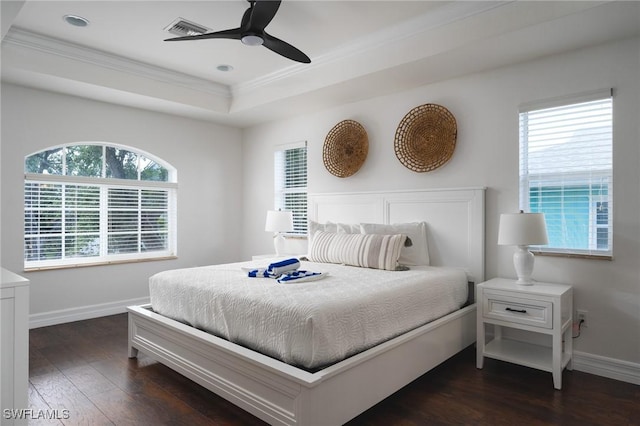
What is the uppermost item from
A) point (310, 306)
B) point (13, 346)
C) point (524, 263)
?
point (524, 263)

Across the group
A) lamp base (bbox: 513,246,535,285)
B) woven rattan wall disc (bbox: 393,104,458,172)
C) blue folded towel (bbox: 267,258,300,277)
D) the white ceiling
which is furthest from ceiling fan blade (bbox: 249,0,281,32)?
lamp base (bbox: 513,246,535,285)

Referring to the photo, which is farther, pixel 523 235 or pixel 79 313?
pixel 79 313

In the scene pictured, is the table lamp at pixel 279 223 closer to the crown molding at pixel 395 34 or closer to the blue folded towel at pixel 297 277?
the crown molding at pixel 395 34

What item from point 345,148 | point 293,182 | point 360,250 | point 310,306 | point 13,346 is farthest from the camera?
point 293,182

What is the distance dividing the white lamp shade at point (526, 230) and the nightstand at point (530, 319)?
0.34 metres

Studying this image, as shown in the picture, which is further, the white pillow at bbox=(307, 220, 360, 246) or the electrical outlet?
the white pillow at bbox=(307, 220, 360, 246)

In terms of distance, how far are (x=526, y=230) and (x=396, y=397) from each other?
147 centimetres

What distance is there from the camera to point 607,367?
2844 mm

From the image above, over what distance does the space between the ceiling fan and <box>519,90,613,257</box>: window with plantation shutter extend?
2048 millimetres

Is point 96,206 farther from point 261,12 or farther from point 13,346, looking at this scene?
point 261,12

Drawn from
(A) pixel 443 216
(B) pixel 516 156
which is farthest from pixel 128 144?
(B) pixel 516 156

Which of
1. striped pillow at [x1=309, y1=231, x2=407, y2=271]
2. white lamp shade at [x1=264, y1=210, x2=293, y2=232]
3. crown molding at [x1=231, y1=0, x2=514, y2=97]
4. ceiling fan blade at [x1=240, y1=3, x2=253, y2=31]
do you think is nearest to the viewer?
ceiling fan blade at [x1=240, y1=3, x2=253, y2=31]

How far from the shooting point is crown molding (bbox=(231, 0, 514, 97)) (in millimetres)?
2879

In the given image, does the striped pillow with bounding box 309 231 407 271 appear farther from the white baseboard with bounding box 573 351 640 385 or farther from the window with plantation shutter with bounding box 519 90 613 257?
the white baseboard with bounding box 573 351 640 385
